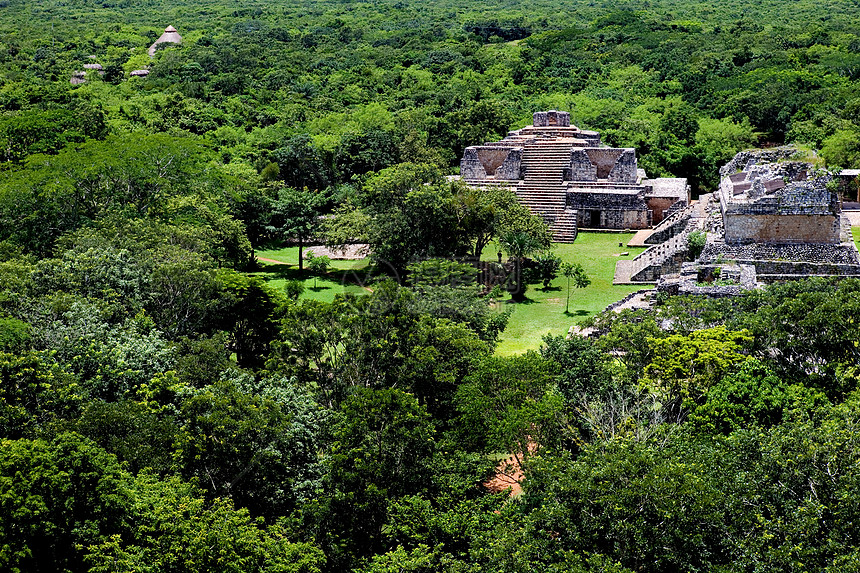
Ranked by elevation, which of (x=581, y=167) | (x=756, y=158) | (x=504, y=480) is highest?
(x=756, y=158)

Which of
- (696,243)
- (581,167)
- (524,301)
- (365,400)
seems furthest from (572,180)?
(365,400)

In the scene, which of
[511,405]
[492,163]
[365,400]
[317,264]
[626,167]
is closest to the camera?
[365,400]

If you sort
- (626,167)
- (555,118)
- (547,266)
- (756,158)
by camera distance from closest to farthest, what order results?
(547,266), (756,158), (626,167), (555,118)

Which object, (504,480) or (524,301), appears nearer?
(504,480)

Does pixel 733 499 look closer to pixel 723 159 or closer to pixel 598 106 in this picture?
pixel 723 159

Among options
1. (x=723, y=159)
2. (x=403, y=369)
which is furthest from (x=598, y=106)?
(x=403, y=369)

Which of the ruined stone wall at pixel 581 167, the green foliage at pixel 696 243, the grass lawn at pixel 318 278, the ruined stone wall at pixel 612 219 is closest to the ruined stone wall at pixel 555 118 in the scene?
the ruined stone wall at pixel 581 167

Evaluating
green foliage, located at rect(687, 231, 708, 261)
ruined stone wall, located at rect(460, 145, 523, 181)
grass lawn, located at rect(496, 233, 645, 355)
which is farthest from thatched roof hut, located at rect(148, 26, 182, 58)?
green foliage, located at rect(687, 231, 708, 261)

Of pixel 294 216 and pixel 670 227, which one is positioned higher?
pixel 294 216

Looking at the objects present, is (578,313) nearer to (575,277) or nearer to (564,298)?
(564,298)
